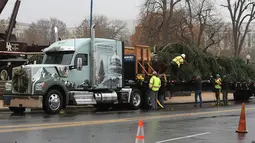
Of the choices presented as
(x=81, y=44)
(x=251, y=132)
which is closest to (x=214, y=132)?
(x=251, y=132)

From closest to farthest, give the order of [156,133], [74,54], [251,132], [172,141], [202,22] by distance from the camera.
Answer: [172,141] < [156,133] < [251,132] < [74,54] < [202,22]

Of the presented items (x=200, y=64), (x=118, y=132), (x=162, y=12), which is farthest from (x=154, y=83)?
(x=162, y=12)

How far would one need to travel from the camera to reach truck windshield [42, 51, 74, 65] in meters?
17.2

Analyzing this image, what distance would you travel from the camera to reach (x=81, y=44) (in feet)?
57.9

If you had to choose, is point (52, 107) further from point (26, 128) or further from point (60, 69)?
point (26, 128)

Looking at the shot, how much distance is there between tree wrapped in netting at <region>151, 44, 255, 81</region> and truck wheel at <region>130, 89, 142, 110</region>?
2239mm

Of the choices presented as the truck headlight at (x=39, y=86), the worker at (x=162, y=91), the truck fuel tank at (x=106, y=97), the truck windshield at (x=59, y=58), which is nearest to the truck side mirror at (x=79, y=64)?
the truck windshield at (x=59, y=58)

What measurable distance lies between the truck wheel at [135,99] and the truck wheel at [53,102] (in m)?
4.55

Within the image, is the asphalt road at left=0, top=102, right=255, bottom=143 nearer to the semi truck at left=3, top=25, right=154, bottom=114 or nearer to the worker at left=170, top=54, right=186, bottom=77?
the semi truck at left=3, top=25, right=154, bottom=114

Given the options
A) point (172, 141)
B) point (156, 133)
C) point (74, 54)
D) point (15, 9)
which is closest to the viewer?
point (172, 141)

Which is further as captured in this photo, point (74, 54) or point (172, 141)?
point (74, 54)

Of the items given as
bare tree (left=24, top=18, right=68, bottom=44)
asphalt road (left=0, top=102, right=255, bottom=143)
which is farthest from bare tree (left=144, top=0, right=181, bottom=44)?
bare tree (left=24, top=18, right=68, bottom=44)

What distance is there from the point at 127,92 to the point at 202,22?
1271 inches

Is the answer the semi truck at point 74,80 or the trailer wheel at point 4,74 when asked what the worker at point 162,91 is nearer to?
the semi truck at point 74,80
